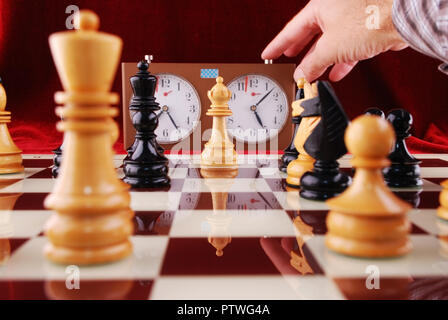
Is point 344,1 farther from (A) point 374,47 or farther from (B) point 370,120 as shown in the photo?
(B) point 370,120

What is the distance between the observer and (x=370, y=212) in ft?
2.19

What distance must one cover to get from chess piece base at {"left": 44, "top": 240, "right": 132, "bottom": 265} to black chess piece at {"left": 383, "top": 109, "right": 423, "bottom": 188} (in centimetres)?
87

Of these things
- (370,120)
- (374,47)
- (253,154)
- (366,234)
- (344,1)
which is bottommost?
(253,154)

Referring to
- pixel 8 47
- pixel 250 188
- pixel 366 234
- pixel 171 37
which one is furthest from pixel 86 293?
pixel 8 47

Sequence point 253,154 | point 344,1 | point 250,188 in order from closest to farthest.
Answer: point 250,188 → point 344,1 → point 253,154

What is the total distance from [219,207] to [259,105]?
1.23 meters

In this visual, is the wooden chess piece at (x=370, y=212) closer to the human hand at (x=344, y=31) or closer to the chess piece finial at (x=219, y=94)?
the chess piece finial at (x=219, y=94)

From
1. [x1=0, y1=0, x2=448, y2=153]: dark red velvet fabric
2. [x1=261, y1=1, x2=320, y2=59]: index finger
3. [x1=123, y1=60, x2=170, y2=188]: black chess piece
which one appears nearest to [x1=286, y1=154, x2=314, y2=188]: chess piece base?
[x1=123, y1=60, x2=170, y2=188]: black chess piece

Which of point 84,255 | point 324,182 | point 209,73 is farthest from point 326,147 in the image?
point 209,73

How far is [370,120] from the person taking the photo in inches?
27.5

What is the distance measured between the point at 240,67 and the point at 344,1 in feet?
2.08

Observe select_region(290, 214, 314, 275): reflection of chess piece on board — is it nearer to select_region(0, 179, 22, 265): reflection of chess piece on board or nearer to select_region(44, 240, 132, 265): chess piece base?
select_region(44, 240, 132, 265): chess piece base

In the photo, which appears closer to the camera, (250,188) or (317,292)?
(317,292)

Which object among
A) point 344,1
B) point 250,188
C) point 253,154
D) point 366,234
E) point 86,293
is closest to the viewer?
point 86,293
